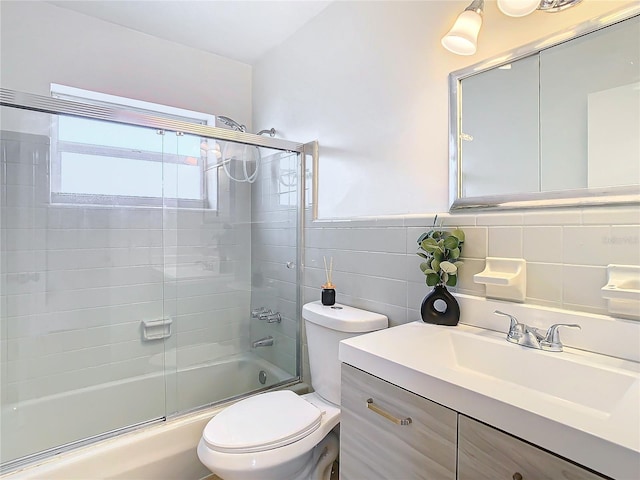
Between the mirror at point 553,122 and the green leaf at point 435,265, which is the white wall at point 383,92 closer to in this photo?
the mirror at point 553,122

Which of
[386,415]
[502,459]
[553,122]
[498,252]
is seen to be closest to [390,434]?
[386,415]

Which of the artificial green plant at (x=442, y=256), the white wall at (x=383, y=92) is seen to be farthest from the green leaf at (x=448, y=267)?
the white wall at (x=383, y=92)

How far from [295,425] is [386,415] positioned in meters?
0.53

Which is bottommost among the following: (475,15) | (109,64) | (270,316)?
(270,316)

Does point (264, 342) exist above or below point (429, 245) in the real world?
below

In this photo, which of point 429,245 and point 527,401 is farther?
point 429,245

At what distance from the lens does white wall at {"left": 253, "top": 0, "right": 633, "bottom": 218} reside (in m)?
1.30

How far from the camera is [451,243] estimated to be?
3.96 ft

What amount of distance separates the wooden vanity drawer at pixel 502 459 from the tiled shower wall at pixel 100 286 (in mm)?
1742

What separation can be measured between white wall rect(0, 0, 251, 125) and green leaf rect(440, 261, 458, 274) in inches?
78.5

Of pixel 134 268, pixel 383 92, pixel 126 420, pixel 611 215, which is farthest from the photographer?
pixel 134 268

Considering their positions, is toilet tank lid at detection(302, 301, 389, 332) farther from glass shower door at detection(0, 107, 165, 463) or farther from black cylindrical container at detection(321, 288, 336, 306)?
glass shower door at detection(0, 107, 165, 463)

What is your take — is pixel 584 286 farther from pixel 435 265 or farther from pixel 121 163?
pixel 121 163

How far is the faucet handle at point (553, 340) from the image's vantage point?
94 centimetres
